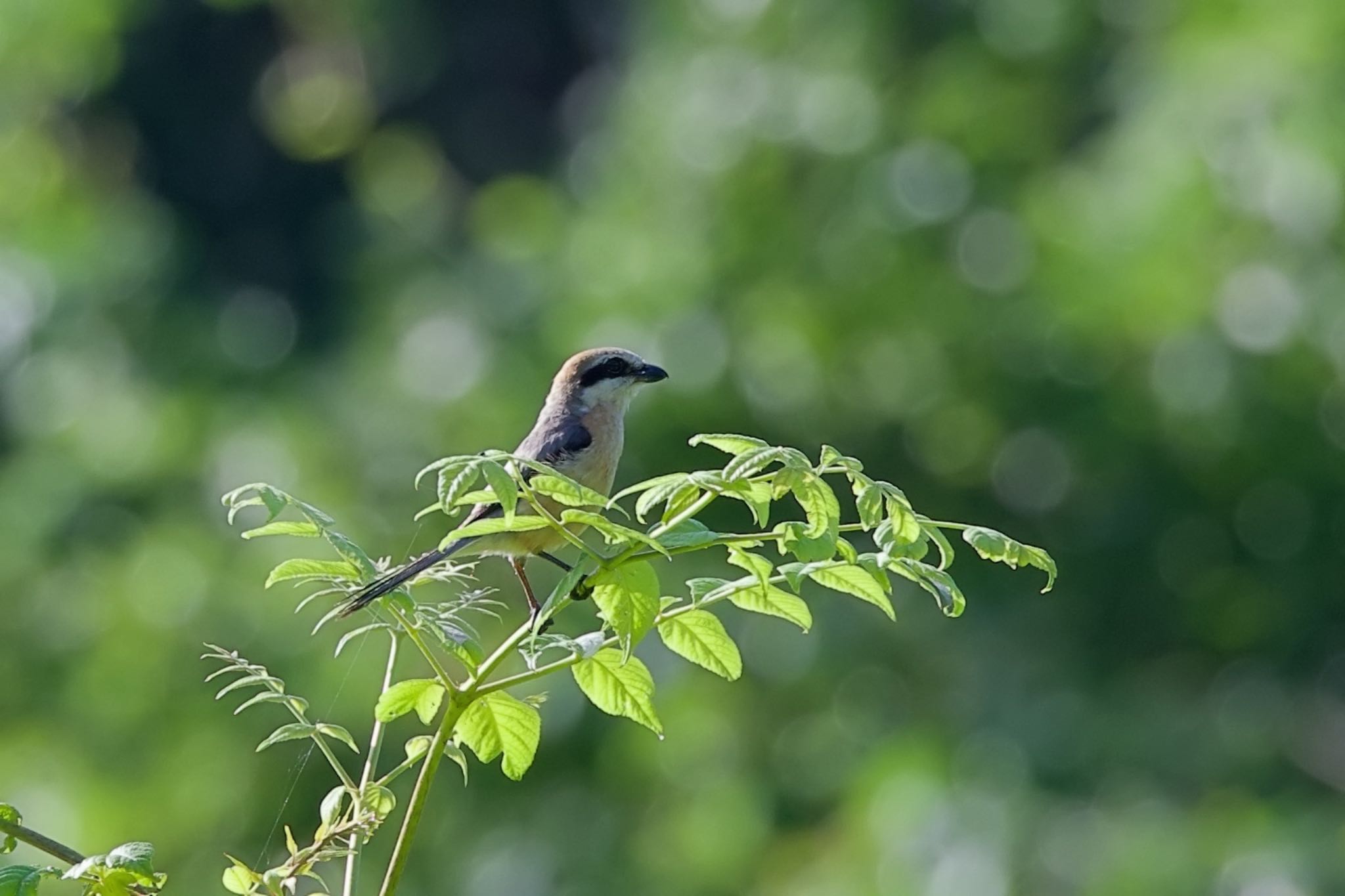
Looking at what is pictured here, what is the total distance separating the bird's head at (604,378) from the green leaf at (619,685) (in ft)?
8.20

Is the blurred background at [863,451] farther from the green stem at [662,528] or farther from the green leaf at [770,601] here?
the green stem at [662,528]

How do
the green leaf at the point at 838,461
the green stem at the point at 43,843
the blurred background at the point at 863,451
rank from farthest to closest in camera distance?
the blurred background at the point at 863,451 → the green leaf at the point at 838,461 → the green stem at the point at 43,843

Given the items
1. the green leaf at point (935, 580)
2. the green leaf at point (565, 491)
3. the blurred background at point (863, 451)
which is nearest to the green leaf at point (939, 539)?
the green leaf at point (935, 580)

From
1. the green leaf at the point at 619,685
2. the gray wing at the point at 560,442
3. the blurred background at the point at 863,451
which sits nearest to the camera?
the green leaf at the point at 619,685

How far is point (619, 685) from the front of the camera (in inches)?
75.8

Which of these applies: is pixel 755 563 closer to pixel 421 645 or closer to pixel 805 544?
→ pixel 805 544

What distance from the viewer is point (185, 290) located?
445 inches

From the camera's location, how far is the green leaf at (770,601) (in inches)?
75.1

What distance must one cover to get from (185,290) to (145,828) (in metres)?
4.61

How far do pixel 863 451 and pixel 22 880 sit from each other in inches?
252

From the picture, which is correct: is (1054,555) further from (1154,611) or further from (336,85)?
(336,85)

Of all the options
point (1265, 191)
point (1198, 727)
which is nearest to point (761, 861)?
point (1198, 727)

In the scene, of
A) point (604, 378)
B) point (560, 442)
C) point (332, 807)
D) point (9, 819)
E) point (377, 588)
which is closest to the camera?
point (9, 819)

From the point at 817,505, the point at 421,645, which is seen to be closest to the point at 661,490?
the point at 817,505
